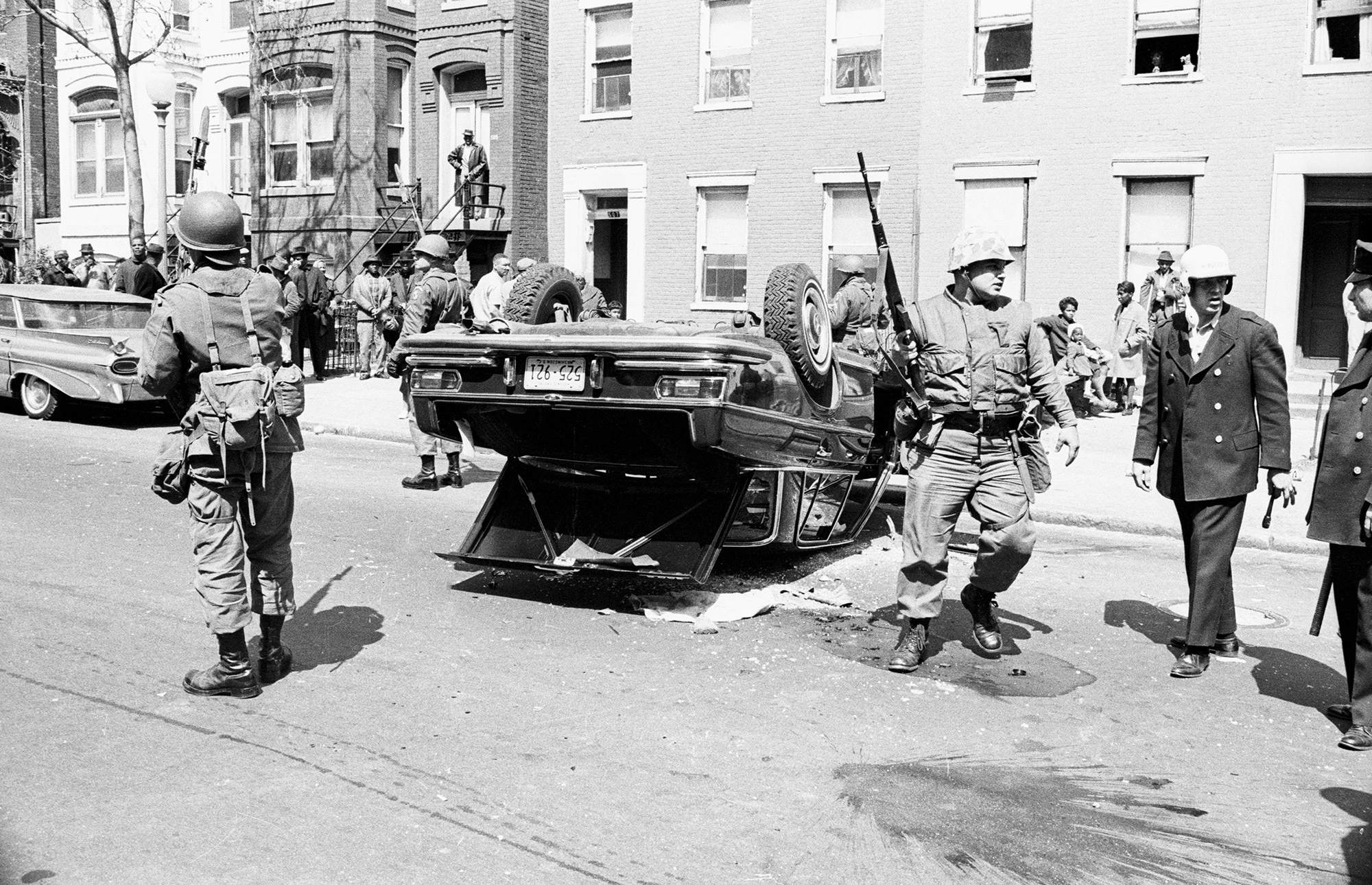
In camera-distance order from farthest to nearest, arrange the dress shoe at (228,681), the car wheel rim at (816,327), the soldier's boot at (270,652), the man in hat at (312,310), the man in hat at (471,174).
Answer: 1. the man in hat at (471,174)
2. the man in hat at (312,310)
3. the car wheel rim at (816,327)
4. the soldier's boot at (270,652)
5. the dress shoe at (228,681)

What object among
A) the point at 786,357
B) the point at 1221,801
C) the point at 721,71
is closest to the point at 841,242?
the point at 721,71

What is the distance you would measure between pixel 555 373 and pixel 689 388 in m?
0.70

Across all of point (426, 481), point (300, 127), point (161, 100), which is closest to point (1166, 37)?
point (426, 481)

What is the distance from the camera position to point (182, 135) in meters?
30.4

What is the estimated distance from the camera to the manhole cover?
7.05 metres

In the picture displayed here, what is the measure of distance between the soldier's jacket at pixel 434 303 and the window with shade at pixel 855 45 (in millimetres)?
10789

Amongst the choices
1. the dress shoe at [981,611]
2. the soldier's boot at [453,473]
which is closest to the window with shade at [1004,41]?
the soldier's boot at [453,473]

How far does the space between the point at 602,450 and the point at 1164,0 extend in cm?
1397

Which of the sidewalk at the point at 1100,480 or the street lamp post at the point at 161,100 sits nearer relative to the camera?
the sidewalk at the point at 1100,480

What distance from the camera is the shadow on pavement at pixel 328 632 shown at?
5973mm

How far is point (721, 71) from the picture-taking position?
21.7 metres

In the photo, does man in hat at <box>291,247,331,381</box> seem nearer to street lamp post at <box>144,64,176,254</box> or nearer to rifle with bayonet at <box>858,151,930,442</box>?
street lamp post at <box>144,64,176,254</box>

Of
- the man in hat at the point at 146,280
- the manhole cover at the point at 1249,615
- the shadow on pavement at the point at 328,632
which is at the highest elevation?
the man in hat at the point at 146,280

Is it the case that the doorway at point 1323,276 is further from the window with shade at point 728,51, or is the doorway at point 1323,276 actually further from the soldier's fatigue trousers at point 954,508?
the soldier's fatigue trousers at point 954,508
